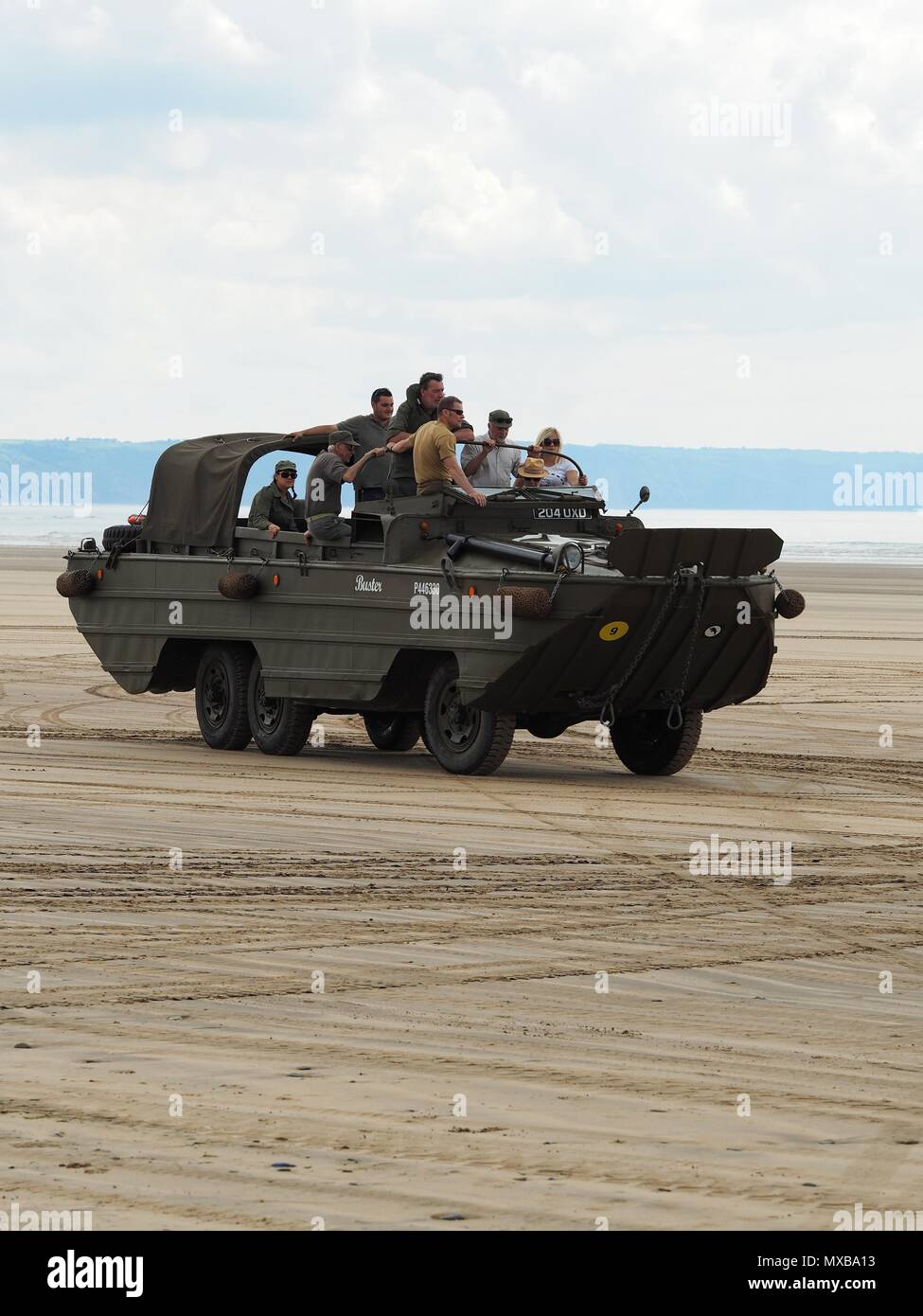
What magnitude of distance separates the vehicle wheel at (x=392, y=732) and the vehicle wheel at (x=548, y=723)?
1.76 meters

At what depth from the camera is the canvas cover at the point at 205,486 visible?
16.0 m

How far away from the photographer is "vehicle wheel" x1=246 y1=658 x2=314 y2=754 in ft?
50.9

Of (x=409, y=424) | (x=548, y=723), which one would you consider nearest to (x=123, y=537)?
(x=409, y=424)

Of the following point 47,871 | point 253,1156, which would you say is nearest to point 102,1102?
point 253,1156

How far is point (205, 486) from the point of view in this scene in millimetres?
16281

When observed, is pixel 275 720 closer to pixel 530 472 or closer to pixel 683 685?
pixel 530 472

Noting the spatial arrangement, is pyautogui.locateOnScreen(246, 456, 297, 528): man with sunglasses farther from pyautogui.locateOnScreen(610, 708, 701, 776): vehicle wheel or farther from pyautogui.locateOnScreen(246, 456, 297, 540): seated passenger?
pyautogui.locateOnScreen(610, 708, 701, 776): vehicle wheel

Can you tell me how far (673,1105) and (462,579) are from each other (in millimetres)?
7762

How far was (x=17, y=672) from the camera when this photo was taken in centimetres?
2333

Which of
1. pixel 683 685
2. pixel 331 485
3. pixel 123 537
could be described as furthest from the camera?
pixel 123 537

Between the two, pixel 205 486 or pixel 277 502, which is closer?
pixel 277 502

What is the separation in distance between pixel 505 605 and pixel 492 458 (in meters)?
1.91

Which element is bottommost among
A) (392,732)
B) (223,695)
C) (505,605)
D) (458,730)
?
(392,732)
